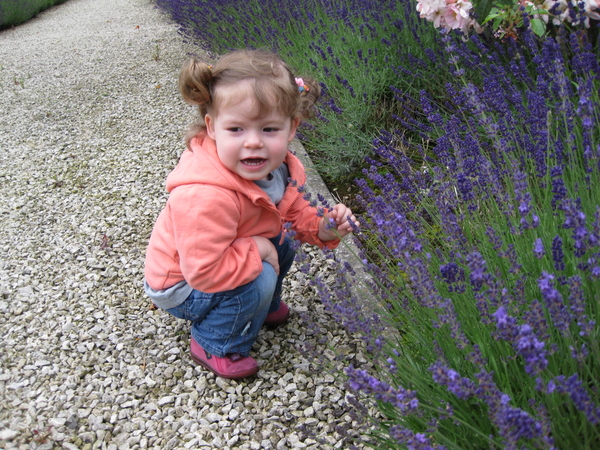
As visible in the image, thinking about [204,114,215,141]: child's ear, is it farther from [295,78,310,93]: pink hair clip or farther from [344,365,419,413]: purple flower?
[344,365,419,413]: purple flower

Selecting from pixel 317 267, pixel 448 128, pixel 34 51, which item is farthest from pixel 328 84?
pixel 34 51

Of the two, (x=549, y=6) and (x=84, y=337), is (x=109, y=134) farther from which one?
(x=549, y=6)

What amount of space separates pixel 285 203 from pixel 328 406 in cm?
79

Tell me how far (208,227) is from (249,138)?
33 cm

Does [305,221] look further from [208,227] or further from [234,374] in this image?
[234,374]

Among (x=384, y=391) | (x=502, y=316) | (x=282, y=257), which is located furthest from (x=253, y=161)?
(x=502, y=316)

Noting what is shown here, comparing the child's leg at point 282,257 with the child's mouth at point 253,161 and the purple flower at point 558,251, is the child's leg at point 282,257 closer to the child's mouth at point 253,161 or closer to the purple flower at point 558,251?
the child's mouth at point 253,161

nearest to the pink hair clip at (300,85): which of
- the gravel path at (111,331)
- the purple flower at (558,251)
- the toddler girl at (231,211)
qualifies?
the toddler girl at (231,211)

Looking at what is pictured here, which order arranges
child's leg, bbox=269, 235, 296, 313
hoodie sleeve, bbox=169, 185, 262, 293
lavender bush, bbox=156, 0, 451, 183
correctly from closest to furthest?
hoodie sleeve, bbox=169, 185, 262, 293, child's leg, bbox=269, 235, 296, 313, lavender bush, bbox=156, 0, 451, 183

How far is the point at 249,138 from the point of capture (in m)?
1.82

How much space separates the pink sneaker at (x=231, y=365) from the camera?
2.10 metres

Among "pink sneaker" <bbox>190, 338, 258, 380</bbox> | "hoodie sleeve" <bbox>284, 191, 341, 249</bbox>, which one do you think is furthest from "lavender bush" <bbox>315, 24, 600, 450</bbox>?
"pink sneaker" <bbox>190, 338, 258, 380</bbox>

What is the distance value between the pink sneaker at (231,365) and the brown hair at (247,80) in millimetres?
859

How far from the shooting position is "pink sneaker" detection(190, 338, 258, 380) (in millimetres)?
2104
